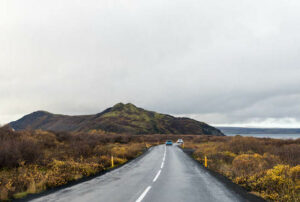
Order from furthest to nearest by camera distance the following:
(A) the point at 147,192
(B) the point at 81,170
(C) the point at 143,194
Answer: (B) the point at 81,170, (A) the point at 147,192, (C) the point at 143,194

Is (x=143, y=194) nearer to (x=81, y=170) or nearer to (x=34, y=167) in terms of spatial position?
(x=81, y=170)

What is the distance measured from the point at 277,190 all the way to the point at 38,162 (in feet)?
43.6

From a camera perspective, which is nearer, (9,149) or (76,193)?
(76,193)

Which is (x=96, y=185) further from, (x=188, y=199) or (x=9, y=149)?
(x=9, y=149)

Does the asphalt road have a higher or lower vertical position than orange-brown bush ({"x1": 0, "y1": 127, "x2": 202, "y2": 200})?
lower

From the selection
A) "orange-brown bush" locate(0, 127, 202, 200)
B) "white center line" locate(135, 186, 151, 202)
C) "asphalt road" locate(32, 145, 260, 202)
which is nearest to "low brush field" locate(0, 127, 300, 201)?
"orange-brown bush" locate(0, 127, 202, 200)

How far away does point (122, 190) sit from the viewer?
29.8 feet

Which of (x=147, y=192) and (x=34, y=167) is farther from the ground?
(x=34, y=167)

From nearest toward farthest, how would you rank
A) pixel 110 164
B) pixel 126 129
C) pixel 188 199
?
pixel 188 199, pixel 110 164, pixel 126 129

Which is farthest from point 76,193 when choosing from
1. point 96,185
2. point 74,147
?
point 74,147

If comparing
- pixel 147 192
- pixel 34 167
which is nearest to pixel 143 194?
pixel 147 192

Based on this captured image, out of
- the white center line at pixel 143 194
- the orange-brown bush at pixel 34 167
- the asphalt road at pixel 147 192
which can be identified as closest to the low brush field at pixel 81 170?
the orange-brown bush at pixel 34 167

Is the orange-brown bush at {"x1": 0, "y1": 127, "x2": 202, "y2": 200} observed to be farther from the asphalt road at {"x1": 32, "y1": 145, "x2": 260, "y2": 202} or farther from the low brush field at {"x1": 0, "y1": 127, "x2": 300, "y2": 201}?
the asphalt road at {"x1": 32, "y1": 145, "x2": 260, "y2": 202}

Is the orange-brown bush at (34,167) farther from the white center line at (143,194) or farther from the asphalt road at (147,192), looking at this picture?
the white center line at (143,194)
